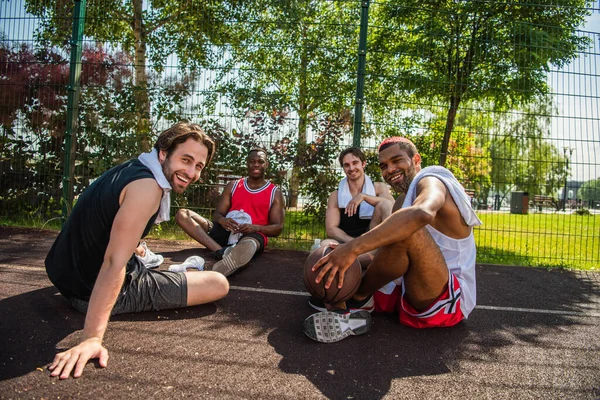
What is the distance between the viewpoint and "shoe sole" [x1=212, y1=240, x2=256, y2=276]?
4355 millimetres

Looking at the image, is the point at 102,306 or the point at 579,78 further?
the point at 579,78

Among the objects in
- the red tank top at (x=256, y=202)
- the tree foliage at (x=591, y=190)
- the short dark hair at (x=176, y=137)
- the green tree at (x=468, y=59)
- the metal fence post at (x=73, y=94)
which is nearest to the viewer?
the short dark hair at (x=176, y=137)

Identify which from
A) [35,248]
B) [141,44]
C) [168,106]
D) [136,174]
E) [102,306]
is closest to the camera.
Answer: [102,306]

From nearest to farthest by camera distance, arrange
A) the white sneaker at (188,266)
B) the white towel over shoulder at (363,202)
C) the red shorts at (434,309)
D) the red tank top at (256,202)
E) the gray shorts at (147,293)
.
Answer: the red shorts at (434,309)
the gray shorts at (147,293)
the white sneaker at (188,266)
the white towel over shoulder at (363,202)
the red tank top at (256,202)

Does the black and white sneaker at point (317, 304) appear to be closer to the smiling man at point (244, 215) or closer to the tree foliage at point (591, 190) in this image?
the smiling man at point (244, 215)

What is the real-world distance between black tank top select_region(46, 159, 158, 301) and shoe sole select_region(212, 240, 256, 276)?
1.47 m

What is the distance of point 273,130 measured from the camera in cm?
639

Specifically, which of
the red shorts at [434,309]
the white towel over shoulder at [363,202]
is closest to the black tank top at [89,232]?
the red shorts at [434,309]

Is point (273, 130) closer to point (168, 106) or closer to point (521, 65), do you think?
point (168, 106)

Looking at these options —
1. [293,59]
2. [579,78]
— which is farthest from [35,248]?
[579,78]

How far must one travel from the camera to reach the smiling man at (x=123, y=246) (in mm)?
2330

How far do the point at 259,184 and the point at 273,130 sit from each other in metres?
1.06

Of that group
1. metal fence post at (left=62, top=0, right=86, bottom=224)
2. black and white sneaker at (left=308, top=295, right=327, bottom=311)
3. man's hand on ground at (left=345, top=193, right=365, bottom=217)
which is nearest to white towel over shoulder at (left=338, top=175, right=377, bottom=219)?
man's hand on ground at (left=345, top=193, right=365, bottom=217)

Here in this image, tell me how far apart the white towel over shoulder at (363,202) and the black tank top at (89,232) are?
272 cm
